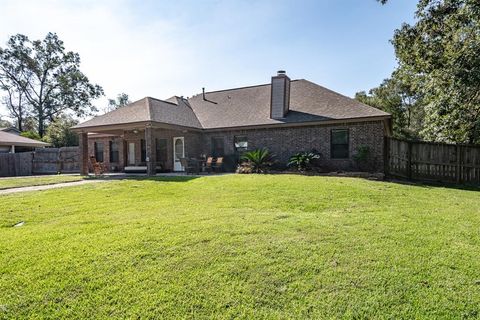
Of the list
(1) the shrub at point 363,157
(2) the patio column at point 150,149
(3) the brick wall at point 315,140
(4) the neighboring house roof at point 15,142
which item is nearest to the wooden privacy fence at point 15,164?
(4) the neighboring house roof at point 15,142

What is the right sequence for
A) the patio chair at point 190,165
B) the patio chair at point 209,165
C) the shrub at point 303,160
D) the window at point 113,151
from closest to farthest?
the shrub at point 303,160 → the patio chair at point 190,165 → the patio chair at point 209,165 → the window at point 113,151

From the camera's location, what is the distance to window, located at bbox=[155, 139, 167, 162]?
747 inches

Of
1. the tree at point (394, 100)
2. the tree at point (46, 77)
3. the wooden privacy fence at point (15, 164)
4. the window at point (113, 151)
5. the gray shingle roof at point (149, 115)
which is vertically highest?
the tree at point (46, 77)

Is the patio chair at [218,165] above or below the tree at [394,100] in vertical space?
below

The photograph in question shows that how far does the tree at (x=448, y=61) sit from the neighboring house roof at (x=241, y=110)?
2257mm

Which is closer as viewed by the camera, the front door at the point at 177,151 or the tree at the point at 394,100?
the front door at the point at 177,151

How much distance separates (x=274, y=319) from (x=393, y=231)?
10.0ft

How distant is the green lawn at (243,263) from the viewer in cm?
276

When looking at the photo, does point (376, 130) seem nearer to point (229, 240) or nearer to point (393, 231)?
point (393, 231)

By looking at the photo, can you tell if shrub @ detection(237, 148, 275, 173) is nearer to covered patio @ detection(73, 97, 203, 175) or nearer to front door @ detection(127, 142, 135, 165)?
covered patio @ detection(73, 97, 203, 175)

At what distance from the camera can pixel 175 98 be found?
838 inches

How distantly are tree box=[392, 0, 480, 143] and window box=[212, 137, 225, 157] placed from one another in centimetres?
1081

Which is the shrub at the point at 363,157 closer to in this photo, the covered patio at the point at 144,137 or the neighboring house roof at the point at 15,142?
the covered patio at the point at 144,137

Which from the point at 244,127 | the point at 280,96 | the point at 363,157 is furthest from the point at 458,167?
the point at 244,127
